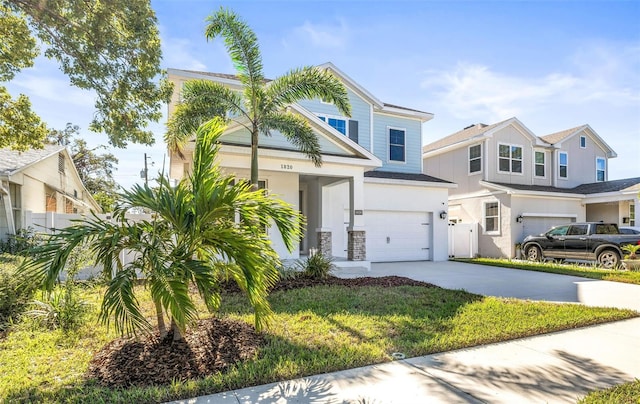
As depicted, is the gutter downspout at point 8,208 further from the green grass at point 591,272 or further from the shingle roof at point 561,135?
the shingle roof at point 561,135

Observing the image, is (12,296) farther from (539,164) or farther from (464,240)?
(539,164)

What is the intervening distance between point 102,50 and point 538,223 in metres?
18.9

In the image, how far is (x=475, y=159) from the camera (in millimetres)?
18500

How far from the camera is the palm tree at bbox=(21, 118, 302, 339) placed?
368 centimetres

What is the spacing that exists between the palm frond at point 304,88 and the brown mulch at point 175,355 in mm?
6281

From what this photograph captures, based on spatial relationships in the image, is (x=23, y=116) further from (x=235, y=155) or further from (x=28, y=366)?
(x=28, y=366)

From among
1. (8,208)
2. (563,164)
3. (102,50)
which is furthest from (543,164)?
(8,208)

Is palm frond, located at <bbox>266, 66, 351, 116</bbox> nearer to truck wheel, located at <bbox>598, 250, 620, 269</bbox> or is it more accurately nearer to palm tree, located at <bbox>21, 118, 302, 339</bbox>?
palm tree, located at <bbox>21, 118, 302, 339</bbox>

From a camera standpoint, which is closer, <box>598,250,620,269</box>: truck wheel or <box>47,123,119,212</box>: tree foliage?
<box>598,250,620,269</box>: truck wheel

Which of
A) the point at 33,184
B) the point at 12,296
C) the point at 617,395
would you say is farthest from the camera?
the point at 33,184

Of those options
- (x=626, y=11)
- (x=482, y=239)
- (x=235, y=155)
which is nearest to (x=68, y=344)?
(x=235, y=155)

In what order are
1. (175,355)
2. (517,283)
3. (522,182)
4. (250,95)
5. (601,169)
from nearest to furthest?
(175,355) < (250,95) < (517,283) < (522,182) < (601,169)

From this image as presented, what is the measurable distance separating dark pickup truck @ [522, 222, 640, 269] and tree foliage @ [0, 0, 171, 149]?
612 inches

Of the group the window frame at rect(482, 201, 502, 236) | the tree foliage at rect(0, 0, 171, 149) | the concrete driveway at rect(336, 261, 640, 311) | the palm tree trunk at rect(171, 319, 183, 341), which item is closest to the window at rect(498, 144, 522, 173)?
the window frame at rect(482, 201, 502, 236)
